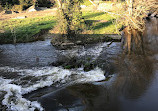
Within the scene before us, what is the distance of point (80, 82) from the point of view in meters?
10.6

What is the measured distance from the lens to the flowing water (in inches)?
337

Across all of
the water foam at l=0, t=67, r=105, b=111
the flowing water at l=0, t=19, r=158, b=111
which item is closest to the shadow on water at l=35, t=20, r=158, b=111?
the flowing water at l=0, t=19, r=158, b=111

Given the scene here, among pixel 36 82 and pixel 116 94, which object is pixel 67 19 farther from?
pixel 116 94

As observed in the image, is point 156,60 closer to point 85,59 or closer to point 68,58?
point 85,59

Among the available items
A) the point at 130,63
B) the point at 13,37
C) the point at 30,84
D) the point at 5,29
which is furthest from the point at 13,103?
the point at 5,29

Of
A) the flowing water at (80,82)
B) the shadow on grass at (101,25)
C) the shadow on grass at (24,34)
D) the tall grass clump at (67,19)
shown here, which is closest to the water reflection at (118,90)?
the flowing water at (80,82)

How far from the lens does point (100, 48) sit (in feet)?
53.9

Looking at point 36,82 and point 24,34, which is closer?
point 36,82

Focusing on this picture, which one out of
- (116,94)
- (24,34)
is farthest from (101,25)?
(116,94)

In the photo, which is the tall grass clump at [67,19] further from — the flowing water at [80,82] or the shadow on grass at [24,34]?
the flowing water at [80,82]

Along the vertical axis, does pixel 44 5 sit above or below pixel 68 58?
above

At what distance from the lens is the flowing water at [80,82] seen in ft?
28.1

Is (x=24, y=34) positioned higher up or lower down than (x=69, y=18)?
lower down

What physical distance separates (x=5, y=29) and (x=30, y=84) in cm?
1557
